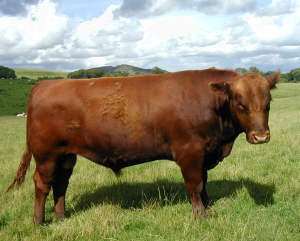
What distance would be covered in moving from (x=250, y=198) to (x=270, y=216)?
744mm

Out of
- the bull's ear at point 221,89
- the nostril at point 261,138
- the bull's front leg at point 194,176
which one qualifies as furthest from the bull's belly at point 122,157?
the nostril at point 261,138

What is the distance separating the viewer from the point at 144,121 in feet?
15.3

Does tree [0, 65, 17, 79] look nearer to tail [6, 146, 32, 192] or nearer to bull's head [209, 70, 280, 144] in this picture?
tail [6, 146, 32, 192]

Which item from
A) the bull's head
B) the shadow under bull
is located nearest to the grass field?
the shadow under bull

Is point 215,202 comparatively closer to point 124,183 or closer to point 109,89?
point 124,183

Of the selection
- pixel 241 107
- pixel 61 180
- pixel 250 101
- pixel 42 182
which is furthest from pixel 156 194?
pixel 250 101

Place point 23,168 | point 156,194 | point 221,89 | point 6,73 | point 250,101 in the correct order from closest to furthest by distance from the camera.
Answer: point 250,101 < point 221,89 < point 23,168 < point 156,194 < point 6,73

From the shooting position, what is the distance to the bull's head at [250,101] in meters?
4.27

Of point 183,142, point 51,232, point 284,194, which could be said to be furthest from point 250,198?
point 51,232

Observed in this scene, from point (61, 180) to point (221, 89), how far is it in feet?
9.96

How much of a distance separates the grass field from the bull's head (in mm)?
1062

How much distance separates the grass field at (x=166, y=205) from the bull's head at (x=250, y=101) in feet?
3.48

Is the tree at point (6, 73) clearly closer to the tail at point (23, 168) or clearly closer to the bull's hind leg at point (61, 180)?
the tail at point (23, 168)

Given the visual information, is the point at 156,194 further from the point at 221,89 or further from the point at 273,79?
the point at 273,79
